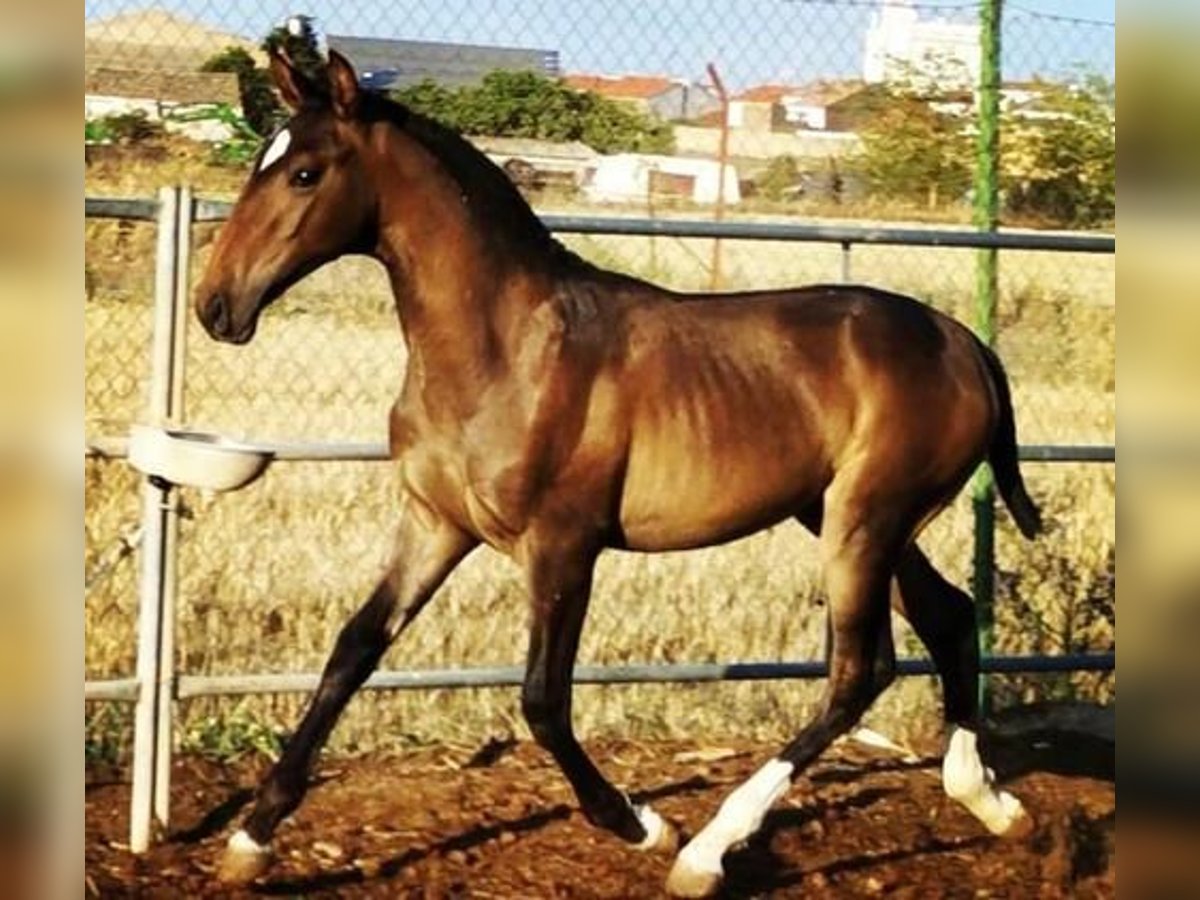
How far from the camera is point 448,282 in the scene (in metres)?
4.73

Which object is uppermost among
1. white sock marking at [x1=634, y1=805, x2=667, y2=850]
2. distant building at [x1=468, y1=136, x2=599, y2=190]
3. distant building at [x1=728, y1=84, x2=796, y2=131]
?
distant building at [x1=728, y1=84, x2=796, y2=131]

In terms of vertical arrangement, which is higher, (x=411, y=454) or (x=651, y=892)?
(x=411, y=454)

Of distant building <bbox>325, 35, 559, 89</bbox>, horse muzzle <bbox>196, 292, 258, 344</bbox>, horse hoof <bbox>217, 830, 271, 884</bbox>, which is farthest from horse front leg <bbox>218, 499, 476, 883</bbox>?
distant building <bbox>325, 35, 559, 89</bbox>

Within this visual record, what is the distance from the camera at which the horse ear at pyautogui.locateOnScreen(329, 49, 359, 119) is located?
4.50m

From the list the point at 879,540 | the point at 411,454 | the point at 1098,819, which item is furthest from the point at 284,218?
the point at 1098,819

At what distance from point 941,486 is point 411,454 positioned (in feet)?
4.50

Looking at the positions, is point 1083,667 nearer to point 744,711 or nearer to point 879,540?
point 744,711

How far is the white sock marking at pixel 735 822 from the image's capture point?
4812 millimetres

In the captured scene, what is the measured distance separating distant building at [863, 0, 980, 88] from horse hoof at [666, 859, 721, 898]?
6493 millimetres

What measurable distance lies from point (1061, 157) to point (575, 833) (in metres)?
6.33

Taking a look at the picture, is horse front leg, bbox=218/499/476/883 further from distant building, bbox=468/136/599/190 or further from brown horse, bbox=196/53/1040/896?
distant building, bbox=468/136/599/190

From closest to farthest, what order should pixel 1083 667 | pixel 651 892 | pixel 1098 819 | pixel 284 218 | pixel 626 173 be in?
pixel 284 218
pixel 651 892
pixel 1098 819
pixel 1083 667
pixel 626 173

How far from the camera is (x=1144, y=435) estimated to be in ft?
8.32

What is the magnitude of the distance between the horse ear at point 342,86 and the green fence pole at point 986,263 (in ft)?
8.46
